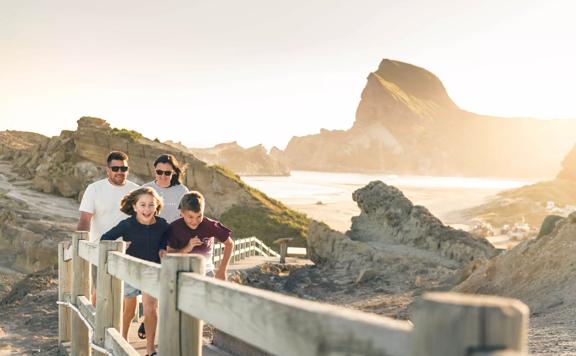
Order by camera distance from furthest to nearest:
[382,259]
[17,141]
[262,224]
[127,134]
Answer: [17,141] < [127,134] < [262,224] < [382,259]

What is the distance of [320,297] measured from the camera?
15.6 meters

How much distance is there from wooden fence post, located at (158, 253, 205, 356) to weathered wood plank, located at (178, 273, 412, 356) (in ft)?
1.22

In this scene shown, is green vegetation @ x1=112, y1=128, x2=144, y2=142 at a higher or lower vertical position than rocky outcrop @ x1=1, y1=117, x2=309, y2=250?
higher

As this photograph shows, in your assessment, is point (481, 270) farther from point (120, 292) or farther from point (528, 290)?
point (120, 292)

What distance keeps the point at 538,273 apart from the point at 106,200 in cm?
789

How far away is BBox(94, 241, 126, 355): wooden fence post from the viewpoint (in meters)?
5.15

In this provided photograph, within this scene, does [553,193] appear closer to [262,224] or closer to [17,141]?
[262,224]

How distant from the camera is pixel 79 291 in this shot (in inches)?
281

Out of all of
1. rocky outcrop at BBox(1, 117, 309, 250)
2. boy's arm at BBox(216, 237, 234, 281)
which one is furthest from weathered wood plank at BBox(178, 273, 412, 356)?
rocky outcrop at BBox(1, 117, 309, 250)

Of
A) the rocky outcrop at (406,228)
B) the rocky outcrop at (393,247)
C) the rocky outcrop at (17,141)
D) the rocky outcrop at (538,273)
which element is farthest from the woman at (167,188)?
the rocky outcrop at (17,141)

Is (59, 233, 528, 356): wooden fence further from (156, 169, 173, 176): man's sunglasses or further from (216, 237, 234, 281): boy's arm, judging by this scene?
(156, 169, 173, 176): man's sunglasses

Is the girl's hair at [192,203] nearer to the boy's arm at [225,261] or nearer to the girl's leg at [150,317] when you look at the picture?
the boy's arm at [225,261]

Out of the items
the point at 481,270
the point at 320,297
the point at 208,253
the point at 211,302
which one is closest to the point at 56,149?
the point at 320,297

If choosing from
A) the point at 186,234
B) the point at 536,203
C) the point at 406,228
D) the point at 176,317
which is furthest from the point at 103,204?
the point at 536,203
